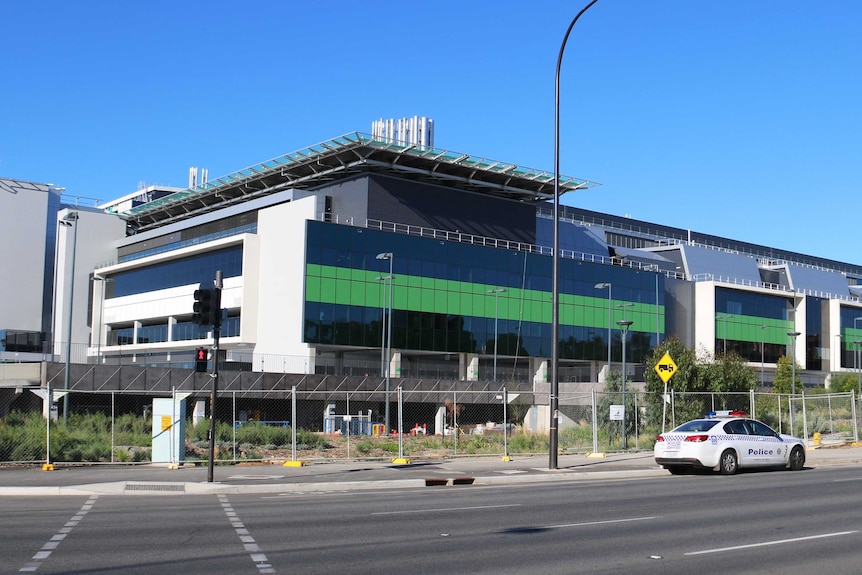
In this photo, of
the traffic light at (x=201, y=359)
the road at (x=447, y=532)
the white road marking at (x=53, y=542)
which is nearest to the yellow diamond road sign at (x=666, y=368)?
the road at (x=447, y=532)

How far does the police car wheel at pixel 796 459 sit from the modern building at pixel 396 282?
35927 millimetres

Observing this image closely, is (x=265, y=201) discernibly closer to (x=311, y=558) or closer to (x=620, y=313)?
(x=620, y=313)

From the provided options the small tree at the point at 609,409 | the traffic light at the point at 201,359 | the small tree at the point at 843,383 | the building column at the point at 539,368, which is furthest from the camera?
the small tree at the point at 843,383

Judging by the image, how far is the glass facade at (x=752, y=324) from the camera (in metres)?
87.0

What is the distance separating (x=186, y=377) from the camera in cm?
5369

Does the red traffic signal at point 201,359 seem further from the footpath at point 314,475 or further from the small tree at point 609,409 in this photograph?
the small tree at point 609,409

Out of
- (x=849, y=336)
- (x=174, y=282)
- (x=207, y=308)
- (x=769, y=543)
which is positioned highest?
(x=174, y=282)

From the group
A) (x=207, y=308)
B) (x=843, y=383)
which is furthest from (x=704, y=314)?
(x=207, y=308)

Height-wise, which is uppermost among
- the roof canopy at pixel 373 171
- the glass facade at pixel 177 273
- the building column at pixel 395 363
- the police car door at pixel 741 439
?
the roof canopy at pixel 373 171

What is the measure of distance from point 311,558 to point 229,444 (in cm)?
2436

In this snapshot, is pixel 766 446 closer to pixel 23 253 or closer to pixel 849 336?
pixel 23 253

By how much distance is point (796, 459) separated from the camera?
84.4 ft

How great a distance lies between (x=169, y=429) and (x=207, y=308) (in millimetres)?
6997

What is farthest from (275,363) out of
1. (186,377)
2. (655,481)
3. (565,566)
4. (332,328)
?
(565,566)
